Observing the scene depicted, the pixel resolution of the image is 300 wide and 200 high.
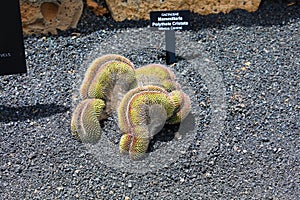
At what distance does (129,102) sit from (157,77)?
0.28m

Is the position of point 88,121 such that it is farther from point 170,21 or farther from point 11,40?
point 170,21

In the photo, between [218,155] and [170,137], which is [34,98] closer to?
[170,137]

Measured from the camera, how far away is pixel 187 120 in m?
3.23

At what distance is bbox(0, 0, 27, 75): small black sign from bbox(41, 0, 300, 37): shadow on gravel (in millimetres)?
591

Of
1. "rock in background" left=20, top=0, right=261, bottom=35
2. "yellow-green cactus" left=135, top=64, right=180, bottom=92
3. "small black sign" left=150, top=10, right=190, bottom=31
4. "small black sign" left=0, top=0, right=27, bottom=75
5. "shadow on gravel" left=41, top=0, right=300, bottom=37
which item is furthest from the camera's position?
"shadow on gravel" left=41, top=0, right=300, bottom=37

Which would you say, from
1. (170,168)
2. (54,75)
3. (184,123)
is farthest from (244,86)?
(54,75)

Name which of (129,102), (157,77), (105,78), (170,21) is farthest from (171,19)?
(129,102)

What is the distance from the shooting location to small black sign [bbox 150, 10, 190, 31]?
355 cm

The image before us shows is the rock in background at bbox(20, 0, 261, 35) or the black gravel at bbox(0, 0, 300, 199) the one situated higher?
the rock in background at bbox(20, 0, 261, 35)

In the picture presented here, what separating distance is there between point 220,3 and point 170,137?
132cm

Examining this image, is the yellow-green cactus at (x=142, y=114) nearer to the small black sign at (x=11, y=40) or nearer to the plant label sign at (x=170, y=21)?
the plant label sign at (x=170, y=21)

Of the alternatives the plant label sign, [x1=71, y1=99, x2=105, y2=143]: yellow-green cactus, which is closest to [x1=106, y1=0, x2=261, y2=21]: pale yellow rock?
the plant label sign

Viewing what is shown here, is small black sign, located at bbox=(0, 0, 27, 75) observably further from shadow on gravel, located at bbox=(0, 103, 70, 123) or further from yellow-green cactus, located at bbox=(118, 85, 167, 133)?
yellow-green cactus, located at bbox=(118, 85, 167, 133)

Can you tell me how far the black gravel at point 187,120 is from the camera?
2939mm
